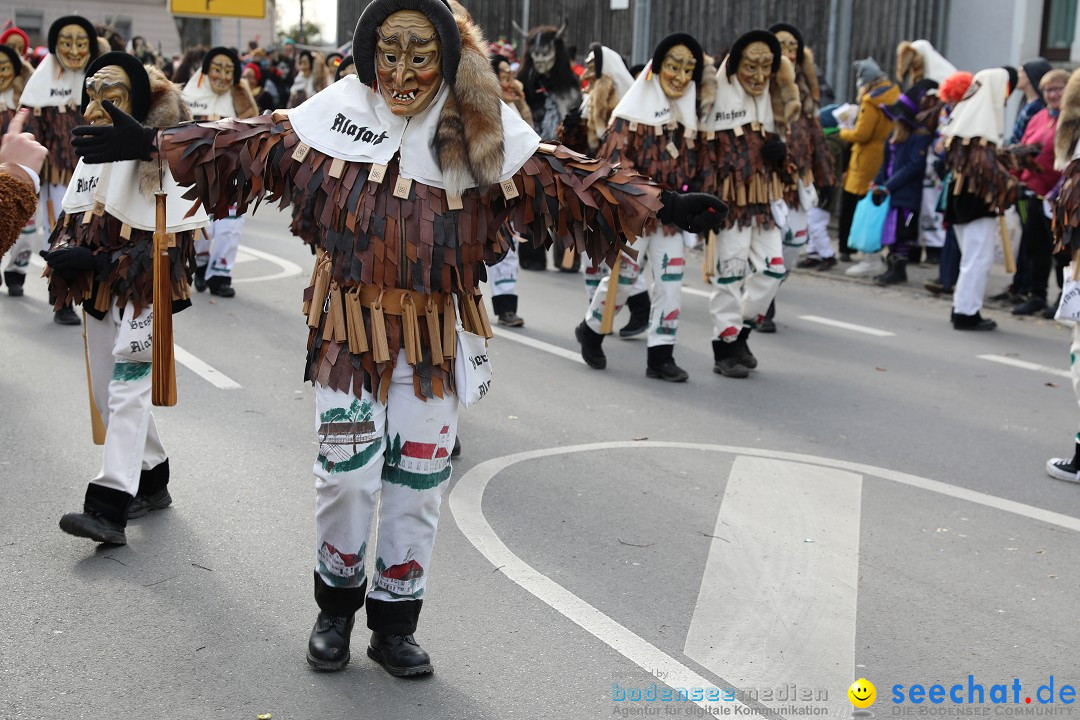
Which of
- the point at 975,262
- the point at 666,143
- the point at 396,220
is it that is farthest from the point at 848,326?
the point at 396,220

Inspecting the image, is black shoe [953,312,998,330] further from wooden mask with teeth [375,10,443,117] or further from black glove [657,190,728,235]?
wooden mask with teeth [375,10,443,117]

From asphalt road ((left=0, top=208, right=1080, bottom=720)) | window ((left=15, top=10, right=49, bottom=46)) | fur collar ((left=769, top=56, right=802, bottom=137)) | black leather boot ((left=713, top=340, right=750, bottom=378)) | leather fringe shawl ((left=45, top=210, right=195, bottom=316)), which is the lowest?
asphalt road ((left=0, top=208, right=1080, bottom=720))

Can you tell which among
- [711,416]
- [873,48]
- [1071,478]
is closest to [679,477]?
[711,416]

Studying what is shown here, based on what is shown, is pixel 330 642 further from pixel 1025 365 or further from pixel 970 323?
pixel 970 323

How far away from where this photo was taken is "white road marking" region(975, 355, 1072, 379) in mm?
8836

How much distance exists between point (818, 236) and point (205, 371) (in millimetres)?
7634

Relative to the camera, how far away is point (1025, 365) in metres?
9.05

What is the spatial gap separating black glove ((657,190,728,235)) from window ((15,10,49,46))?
43.9 m

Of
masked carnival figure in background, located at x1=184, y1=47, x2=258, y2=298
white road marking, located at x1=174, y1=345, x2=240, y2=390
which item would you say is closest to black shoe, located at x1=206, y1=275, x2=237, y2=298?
masked carnival figure in background, located at x1=184, y1=47, x2=258, y2=298

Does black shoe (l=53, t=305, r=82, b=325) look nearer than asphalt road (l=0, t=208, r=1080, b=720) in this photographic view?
No

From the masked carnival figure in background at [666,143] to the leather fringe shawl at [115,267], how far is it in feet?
10.9

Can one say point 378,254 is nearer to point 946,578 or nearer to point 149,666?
point 149,666

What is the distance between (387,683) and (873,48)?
16051 millimetres

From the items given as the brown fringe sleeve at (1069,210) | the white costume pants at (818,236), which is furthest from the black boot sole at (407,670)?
the white costume pants at (818,236)
